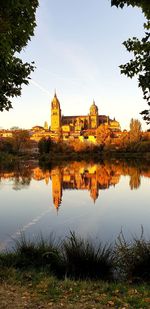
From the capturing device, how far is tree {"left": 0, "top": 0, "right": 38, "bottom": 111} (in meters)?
6.12

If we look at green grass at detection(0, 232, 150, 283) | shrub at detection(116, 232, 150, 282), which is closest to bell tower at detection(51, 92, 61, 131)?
green grass at detection(0, 232, 150, 283)

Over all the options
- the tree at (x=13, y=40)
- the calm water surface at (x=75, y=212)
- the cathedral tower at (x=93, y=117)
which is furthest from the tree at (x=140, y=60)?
the cathedral tower at (x=93, y=117)

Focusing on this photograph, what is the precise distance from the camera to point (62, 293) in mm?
6484

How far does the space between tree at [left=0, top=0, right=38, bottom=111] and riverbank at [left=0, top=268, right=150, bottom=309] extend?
3.64 meters

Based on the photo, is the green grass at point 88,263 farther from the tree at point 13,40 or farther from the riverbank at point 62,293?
the tree at point 13,40

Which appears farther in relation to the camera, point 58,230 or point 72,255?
point 58,230

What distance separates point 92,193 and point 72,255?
21561 mm

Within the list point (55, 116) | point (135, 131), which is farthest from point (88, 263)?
point (55, 116)

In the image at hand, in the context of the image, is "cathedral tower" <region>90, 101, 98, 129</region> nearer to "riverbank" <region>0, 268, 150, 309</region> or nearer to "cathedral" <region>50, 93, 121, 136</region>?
"cathedral" <region>50, 93, 121, 136</region>

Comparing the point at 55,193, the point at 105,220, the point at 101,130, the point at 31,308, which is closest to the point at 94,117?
the point at 101,130

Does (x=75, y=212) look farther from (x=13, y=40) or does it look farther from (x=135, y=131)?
(x=135, y=131)

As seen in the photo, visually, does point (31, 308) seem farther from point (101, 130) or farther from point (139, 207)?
point (101, 130)

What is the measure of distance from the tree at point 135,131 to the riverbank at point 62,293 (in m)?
92.6

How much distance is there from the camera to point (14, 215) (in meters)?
19.8
